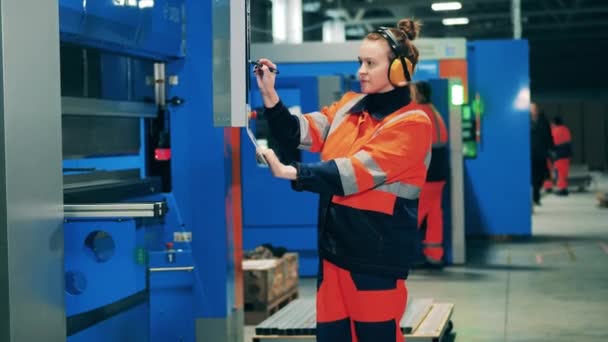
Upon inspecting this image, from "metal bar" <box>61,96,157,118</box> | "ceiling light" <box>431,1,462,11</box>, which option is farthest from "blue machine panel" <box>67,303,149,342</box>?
"ceiling light" <box>431,1,462,11</box>

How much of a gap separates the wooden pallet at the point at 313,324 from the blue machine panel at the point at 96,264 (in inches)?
78.6

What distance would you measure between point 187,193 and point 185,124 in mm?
376

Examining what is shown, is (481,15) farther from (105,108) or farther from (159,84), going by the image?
(105,108)

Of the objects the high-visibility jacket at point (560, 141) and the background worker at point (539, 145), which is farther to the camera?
the high-visibility jacket at point (560, 141)

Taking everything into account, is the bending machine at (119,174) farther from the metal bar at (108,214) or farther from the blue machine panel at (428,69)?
the blue machine panel at (428,69)

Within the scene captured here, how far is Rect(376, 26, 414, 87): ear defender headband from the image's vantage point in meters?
3.87

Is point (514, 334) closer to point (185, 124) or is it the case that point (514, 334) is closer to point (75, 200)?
point (185, 124)

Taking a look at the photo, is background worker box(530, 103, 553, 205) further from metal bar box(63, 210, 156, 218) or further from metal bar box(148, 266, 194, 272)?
metal bar box(63, 210, 156, 218)

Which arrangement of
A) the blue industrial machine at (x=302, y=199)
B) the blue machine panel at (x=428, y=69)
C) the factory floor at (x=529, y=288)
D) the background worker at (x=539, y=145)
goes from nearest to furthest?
the factory floor at (x=529, y=288) → the blue industrial machine at (x=302, y=199) → the blue machine panel at (x=428, y=69) → the background worker at (x=539, y=145)

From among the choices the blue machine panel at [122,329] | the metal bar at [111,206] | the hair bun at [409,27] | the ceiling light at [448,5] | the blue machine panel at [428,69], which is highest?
the ceiling light at [448,5]

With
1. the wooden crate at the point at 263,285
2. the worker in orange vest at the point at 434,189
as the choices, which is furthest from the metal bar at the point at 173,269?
the worker in orange vest at the point at 434,189

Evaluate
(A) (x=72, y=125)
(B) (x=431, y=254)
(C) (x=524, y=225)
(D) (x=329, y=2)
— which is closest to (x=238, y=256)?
(A) (x=72, y=125)

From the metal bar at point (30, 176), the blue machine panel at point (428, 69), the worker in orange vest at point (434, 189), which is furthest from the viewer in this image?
the blue machine panel at point (428, 69)

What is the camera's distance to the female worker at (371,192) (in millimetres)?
3781
